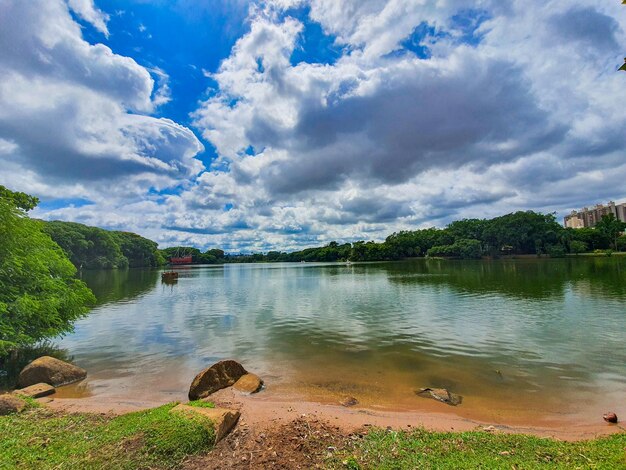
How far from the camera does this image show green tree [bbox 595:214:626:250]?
119500 millimetres

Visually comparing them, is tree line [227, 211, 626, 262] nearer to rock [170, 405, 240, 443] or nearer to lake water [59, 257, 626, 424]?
lake water [59, 257, 626, 424]

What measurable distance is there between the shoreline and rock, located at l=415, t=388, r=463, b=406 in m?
0.40

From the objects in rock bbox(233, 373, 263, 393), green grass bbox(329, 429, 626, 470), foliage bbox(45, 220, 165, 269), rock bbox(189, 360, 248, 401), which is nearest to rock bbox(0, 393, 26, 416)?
rock bbox(189, 360, 248, 401)

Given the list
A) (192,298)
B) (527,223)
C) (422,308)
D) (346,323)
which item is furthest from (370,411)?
(527,223)

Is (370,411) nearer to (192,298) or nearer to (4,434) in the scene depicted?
(4,434)

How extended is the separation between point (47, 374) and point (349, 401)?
12.1 metres

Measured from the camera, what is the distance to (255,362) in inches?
642

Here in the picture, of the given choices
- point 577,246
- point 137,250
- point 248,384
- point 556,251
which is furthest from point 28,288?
point 137,250

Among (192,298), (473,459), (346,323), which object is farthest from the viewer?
(192,298)

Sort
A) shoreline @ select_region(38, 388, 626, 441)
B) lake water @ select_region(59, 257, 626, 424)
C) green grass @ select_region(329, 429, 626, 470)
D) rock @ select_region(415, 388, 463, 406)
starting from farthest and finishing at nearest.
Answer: lake water @ select_region(59, 257, 626, 424) < rock @ select_region(415, 388, 463, 406) < shoreline @ select_region(38, 388, 626, 441) < green grass @ select_region(329, 429, 626, 470)

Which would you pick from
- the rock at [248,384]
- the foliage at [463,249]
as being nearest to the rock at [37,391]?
the rock at [248,384]

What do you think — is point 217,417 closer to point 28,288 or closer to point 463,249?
point 28,288

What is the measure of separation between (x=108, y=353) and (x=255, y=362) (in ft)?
28.7

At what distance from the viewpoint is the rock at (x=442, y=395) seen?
11.1m
